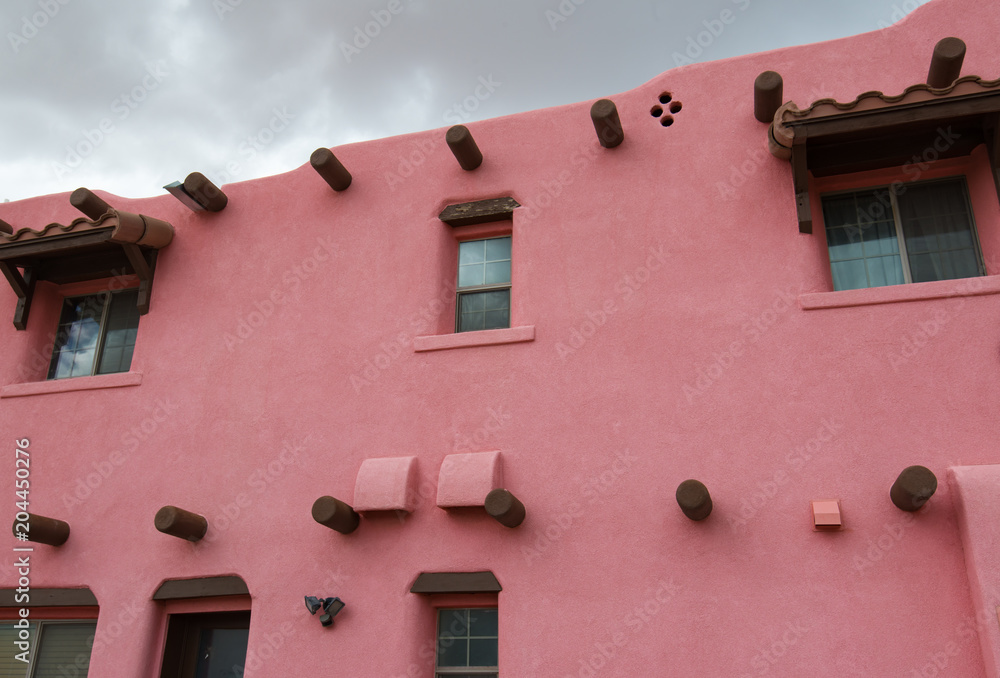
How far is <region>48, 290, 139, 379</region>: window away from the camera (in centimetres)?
944

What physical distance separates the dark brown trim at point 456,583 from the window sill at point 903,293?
139 inches

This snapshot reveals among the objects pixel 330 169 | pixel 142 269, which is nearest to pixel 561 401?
pixel 330 169

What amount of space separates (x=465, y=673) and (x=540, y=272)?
3666mm

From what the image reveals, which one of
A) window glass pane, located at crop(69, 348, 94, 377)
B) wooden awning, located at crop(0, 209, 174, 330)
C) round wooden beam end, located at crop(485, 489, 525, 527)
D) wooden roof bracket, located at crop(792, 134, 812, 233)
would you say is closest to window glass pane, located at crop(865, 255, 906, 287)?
wooden roof bracket, located at crop(792, 134, 812, 233)

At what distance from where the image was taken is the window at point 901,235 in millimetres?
7383

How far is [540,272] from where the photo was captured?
809 centimetres

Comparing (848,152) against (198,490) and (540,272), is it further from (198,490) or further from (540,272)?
(198,490)

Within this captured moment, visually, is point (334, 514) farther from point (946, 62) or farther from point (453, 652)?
point (946, 62)

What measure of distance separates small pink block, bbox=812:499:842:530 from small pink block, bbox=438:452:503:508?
259 centimetres

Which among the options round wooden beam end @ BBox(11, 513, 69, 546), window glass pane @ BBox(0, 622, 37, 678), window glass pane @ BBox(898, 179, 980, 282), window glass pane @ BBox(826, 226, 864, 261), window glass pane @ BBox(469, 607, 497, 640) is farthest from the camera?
window glass pane @ BBox(0, 622, 37, 678)

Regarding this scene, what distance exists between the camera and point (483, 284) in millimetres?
8547

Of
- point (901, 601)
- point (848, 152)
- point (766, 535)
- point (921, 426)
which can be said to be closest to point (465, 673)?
point (766, 535)

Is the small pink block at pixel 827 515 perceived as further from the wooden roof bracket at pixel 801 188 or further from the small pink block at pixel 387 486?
the small pink block at pixel 387 486

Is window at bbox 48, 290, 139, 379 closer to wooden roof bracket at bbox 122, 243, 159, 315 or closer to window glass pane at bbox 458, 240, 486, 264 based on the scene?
wooden roof bracket at bbox 122, 243, 159, 315
